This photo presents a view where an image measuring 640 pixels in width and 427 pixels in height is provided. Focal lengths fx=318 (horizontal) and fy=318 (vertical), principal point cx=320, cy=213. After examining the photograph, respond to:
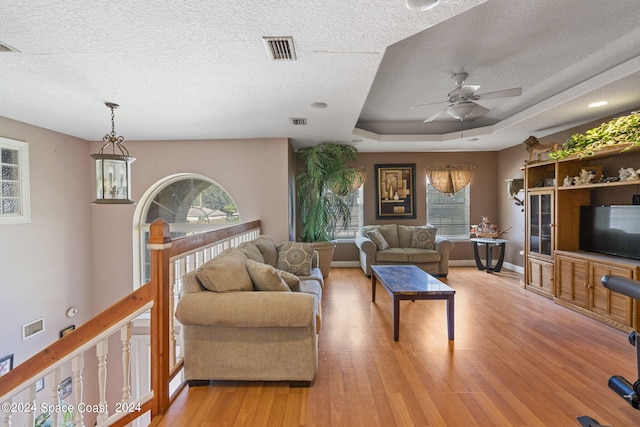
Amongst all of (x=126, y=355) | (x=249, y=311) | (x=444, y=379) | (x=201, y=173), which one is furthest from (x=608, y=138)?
(x=201, y=173)

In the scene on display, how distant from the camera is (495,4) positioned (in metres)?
2.21

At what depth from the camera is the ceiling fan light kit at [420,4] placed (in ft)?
5.15

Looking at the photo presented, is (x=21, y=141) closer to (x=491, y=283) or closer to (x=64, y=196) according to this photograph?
(x=64, y=196)

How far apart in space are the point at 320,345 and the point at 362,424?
42.3 inches

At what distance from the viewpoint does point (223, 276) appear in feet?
7.32

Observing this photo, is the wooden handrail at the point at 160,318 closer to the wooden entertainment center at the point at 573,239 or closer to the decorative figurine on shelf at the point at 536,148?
the wooden entertainment center at the point at 573,239

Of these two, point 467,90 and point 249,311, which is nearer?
point 249,311

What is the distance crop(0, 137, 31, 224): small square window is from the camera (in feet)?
11.6

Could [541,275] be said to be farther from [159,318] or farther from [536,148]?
[159,318]

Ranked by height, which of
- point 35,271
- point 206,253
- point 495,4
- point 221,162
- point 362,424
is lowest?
point 362,424

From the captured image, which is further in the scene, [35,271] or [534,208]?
[534,208]

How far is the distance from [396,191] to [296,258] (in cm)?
337

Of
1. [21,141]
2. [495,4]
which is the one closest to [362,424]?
[495,4]

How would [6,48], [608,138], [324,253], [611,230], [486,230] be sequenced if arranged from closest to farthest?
[6,48] < [608,138] < [611,230] < [324,253] < [486,230]
